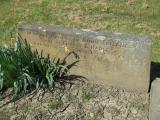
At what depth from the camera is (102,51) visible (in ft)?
16.6

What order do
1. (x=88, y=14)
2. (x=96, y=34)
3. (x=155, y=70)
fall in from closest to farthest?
(x=96, y=34) → (x=155, y=70) → (x=88, y=14)

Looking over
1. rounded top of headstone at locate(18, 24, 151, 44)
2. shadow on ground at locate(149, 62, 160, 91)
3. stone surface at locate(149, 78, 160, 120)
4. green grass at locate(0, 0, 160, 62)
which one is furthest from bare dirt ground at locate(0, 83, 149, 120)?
green grass at locate(0, 0, 160, 62)

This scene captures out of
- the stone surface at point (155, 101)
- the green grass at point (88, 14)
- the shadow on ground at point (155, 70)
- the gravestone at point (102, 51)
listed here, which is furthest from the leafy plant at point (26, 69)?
the green grass at point (88, 14)

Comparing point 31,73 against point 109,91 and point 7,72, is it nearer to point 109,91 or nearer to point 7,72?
point 7,72

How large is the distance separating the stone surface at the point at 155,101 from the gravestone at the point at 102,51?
0.38 ft

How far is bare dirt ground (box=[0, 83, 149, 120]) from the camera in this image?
482 cm

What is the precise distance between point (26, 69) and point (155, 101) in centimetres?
158

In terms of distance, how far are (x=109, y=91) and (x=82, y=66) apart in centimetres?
46

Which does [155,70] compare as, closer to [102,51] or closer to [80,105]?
[102,51]

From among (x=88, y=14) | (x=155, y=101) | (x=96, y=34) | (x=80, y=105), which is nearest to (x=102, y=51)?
(x=96, y=34)

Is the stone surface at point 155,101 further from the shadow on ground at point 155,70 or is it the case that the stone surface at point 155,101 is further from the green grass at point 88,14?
the green grass at point 88,14

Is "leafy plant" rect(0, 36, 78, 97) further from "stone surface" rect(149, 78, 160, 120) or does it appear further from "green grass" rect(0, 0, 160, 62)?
"green grass" rect(0, 0, 160, 62)

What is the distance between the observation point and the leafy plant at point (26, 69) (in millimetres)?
5043

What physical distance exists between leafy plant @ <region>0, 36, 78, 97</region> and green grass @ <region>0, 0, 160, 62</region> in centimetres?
266
